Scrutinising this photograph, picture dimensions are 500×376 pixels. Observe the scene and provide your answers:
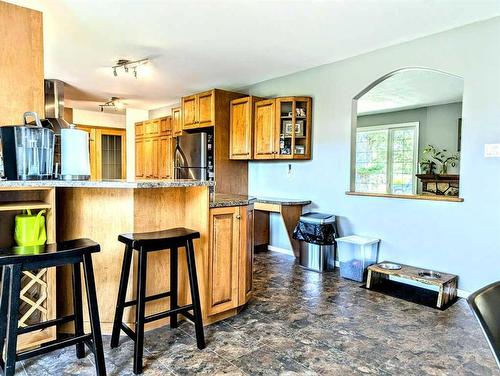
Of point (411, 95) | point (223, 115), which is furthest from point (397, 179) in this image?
point (223, 115)

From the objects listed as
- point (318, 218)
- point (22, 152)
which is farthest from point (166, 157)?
point (22, 152)

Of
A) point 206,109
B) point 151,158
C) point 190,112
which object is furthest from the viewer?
point 151,158

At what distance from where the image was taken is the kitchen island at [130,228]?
7.23ft

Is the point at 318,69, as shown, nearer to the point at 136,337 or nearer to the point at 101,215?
the point at 101,215

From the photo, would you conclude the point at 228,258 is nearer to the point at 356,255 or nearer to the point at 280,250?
the point at 356,255

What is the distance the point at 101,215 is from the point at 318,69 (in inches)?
126

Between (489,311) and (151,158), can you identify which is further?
(151,158)

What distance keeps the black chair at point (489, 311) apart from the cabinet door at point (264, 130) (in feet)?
11.5

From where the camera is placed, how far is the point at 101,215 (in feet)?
7.39

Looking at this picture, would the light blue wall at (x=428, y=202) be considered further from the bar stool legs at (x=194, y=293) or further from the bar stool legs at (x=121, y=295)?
the bar stool legs at (x=121, y=295)

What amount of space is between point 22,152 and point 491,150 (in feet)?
11.5

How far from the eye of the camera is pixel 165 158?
6.73 m

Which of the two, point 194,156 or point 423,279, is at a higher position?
point 194,156

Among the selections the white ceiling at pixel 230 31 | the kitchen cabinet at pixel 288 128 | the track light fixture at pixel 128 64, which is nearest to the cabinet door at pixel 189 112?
the white ceiling at pixel 230 31
